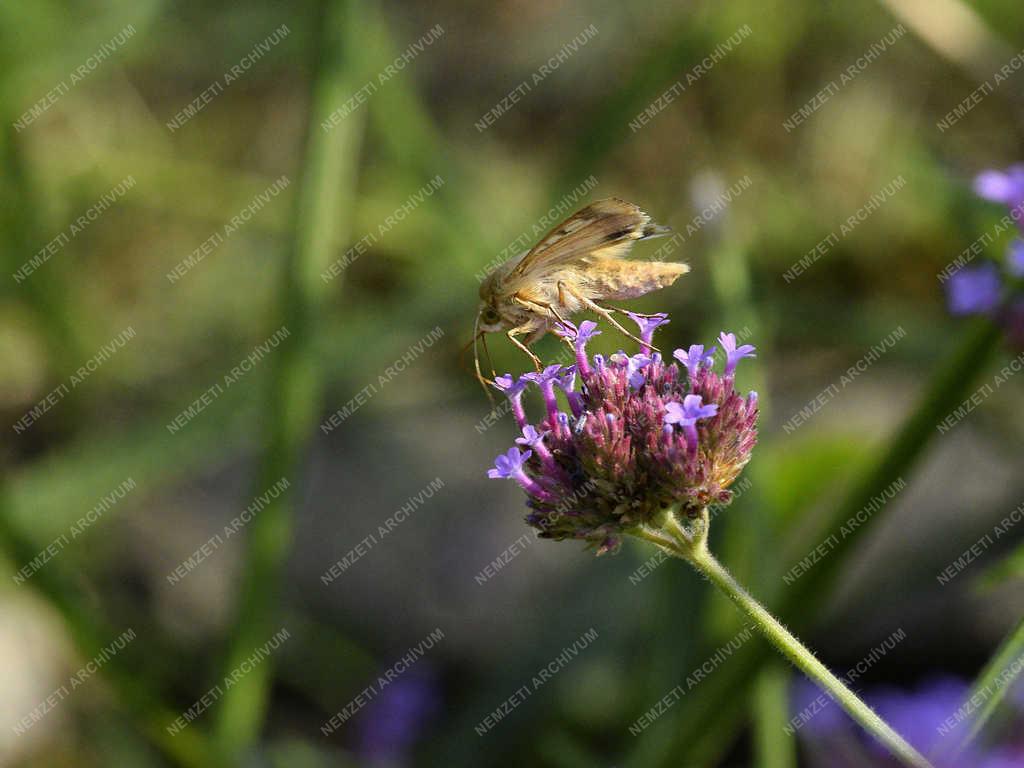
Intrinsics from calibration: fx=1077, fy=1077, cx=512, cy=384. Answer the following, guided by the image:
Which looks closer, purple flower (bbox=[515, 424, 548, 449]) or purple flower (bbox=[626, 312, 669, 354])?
purple flower (bbox=[515, 424, 548, 449])

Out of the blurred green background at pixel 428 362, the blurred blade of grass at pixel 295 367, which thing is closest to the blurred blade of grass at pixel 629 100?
the blurred green background at pixel 428 362

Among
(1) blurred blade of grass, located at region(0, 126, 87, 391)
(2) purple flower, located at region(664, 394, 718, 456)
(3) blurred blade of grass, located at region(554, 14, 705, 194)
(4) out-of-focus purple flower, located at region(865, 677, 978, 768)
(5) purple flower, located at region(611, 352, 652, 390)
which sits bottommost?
(4) out-of-focus purple flower, located at region(865, 677, 978, 768)

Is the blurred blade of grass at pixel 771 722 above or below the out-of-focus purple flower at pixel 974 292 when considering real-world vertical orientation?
below

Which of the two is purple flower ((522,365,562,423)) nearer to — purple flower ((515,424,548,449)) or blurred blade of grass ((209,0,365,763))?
purple flower ((515,424,548,449))

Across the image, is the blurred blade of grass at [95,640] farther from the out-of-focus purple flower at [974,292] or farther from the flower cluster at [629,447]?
the out-of-focus purple flower at [974,292]

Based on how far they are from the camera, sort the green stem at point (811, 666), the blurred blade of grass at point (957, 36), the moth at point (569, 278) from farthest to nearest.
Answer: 1. the blurred blade of grass at point (957, 36)
2. the moth at point (569, 278)
3. the green stem at point (811, 666)

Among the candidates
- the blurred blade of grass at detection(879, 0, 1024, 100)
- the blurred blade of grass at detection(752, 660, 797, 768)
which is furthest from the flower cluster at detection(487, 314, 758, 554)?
the blurred blade of grass at detection(879, 0, 1024, 100)
